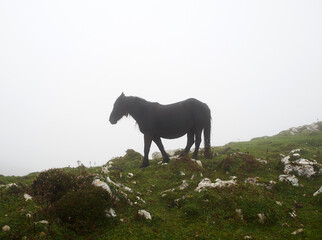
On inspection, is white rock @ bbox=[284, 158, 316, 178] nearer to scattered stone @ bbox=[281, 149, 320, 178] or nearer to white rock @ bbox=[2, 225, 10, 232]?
scattered stone @ bbox=[281, 149, 320, 178]

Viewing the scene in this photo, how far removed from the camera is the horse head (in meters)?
15.5

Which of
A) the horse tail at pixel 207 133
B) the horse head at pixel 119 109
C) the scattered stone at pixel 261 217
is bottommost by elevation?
the scattered stone at pixel 261 217

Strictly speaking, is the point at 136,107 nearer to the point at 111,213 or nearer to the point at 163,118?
the point at 163,118

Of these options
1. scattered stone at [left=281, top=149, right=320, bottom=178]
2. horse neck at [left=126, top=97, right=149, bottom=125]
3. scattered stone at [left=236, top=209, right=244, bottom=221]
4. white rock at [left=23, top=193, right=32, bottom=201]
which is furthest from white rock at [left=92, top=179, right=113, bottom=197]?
scattered stone at [left=281, top=149, right=320, bottom=178]

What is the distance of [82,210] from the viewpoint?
6.98 metres

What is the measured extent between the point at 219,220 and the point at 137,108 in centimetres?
938

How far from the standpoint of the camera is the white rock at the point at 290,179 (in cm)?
1025

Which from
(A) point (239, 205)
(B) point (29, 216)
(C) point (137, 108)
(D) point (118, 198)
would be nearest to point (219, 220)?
(A) point (239, 205)

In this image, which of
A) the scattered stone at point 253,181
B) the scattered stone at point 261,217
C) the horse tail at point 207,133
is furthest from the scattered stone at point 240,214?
the horse tail at point 207,133

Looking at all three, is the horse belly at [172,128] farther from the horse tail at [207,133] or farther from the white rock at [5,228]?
the white rock at [5,228]

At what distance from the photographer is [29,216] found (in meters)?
6.60

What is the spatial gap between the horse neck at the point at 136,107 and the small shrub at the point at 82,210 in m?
8.25

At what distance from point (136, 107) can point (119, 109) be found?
3.90 feet

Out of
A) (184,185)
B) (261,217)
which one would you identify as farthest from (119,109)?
(261,217)
